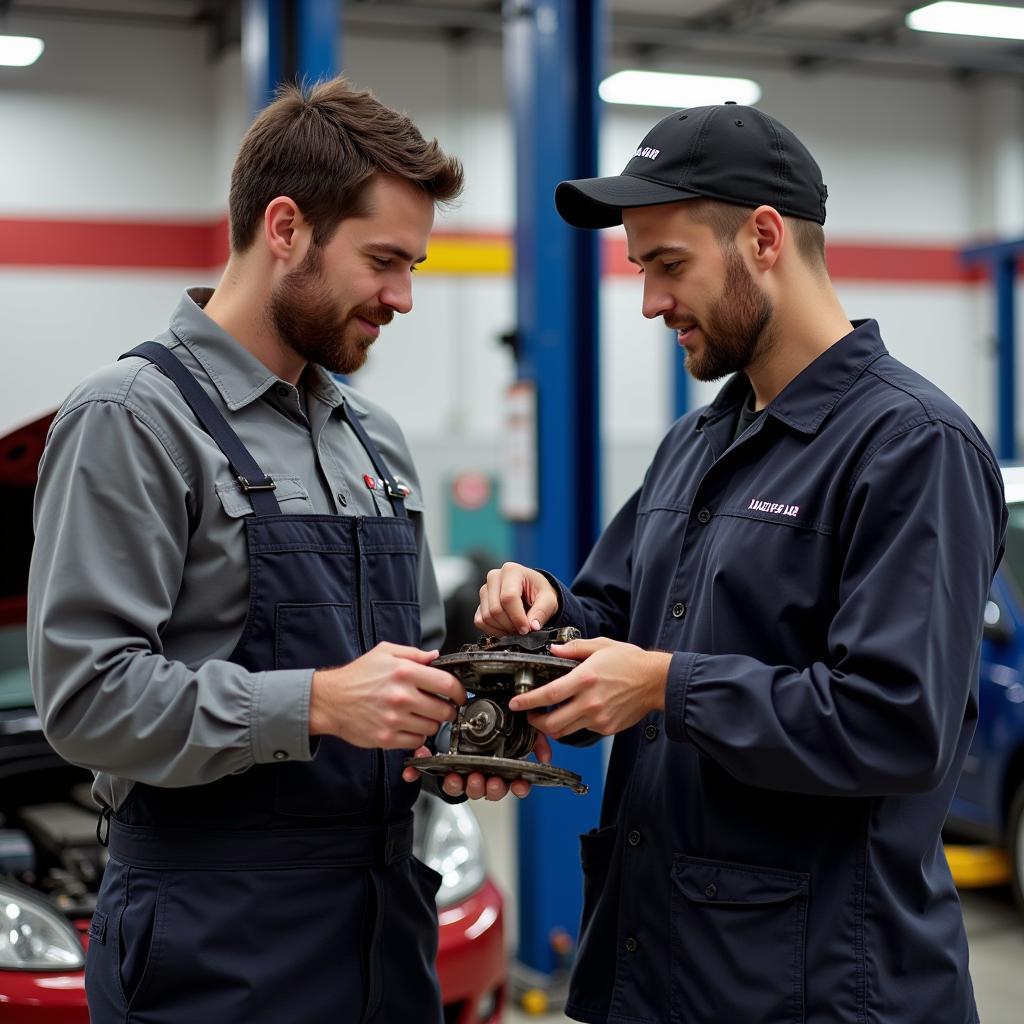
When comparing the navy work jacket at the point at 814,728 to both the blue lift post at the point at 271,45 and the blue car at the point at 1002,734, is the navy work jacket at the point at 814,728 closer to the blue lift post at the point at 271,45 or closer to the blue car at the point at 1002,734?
the blue lift post at the point at 271,45

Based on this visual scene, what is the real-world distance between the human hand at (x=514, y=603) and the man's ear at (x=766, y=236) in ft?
1.88

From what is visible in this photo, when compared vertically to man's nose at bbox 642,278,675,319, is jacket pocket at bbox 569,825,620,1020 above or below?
below

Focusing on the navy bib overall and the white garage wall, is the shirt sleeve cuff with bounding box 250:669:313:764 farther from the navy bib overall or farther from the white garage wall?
the white garage wall

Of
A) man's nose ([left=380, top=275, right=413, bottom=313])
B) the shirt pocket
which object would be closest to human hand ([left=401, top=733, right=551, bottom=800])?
the shirt pocket

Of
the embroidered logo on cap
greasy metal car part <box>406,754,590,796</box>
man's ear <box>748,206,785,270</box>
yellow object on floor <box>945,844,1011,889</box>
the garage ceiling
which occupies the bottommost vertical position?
yellow object on floor <box>945,844,1011,889</box>

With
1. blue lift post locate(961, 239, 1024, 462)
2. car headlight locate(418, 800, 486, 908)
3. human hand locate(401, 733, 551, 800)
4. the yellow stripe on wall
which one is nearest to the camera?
human hand locate(401, 733, 551, 800)

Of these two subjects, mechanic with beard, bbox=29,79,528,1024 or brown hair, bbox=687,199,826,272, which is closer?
mechanic with beard, bbox=29,79,528,1024

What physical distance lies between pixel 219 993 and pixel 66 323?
30.9 feet

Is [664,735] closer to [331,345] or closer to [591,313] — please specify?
[331,345]

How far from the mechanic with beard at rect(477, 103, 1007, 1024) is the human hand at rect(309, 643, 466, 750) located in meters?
0.12

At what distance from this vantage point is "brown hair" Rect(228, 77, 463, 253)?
1.87m

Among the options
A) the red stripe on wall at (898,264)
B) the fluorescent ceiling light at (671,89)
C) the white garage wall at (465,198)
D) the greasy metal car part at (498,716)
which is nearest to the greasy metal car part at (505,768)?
the greasy metal car part at (498,716)

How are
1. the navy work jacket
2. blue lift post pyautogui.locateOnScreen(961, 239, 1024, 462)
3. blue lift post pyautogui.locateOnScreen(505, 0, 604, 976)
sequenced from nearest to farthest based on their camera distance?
the navy work jacket < blue lift post pyautogui.locateOnScreen(505, 0, 604, 976) < blue lift post pyautogui.locateOnScreen(961, 239, 1024, 462)

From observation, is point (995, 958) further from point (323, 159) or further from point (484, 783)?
point (323, 159)
